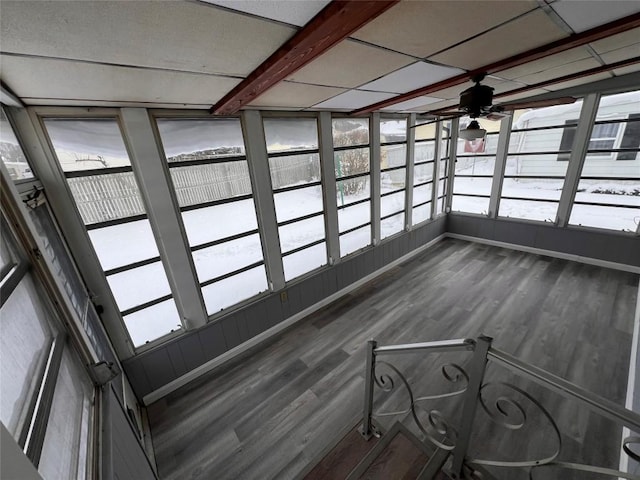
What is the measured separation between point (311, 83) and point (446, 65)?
1105mm

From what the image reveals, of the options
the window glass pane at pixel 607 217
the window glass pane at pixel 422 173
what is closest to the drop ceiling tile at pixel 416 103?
the window glass pane at pixel 422 173

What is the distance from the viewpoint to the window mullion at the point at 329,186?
3707 mm

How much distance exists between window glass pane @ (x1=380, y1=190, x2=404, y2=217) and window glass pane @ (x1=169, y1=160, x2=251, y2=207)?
9.18 feet

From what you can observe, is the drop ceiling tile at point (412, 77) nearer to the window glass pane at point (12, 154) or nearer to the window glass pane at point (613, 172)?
the window glass pane at point (12, 154)

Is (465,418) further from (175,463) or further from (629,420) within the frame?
(175,463)

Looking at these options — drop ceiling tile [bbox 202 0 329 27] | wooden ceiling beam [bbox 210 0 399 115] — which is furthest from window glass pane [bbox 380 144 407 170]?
drop ceiling tile [bbox 202 0 329 27]

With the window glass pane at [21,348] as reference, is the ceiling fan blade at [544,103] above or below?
above

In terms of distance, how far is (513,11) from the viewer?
1.35m

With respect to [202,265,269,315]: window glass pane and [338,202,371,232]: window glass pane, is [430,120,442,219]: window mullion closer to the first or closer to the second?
[338,202,371,232]: window glass pane

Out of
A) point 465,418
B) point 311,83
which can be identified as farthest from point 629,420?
point 311,83

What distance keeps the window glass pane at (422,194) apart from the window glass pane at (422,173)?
0.52ft

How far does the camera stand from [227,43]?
1.31 m

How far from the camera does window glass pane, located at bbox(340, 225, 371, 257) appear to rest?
14.9 feet

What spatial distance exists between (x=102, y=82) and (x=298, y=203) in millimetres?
2406
